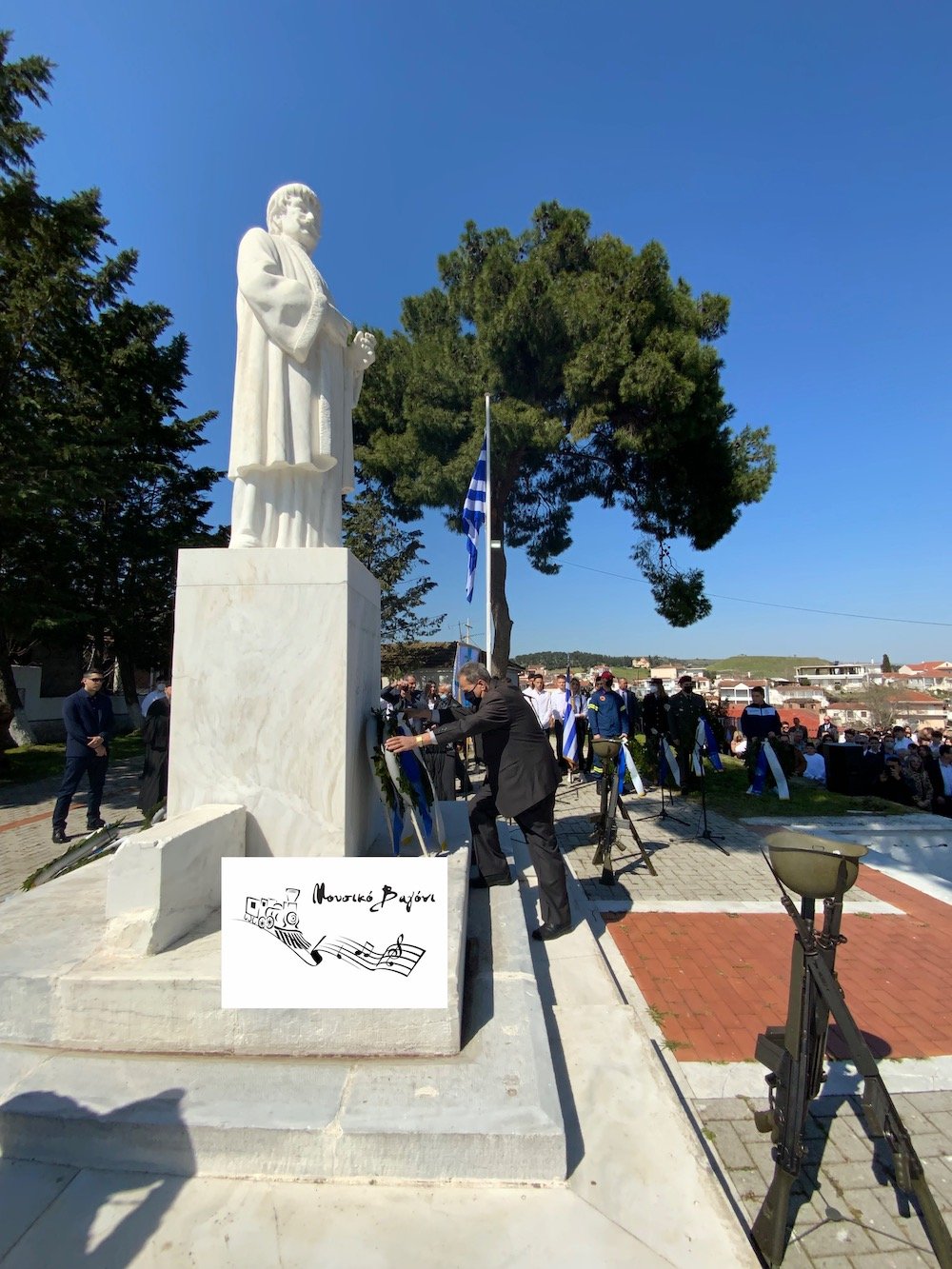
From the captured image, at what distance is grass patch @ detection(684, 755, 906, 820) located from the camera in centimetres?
869

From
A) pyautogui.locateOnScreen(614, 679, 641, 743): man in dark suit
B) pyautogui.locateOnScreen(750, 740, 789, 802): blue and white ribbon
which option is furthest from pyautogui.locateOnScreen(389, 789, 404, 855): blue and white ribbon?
pyautogui.locateOnScreen(614, 679, 641, 743): man in dark suit

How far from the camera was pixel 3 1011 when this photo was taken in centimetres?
224

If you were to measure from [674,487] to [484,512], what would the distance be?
5.40 m

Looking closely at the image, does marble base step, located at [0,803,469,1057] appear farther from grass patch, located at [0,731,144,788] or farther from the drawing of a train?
grass patch, located at [0,731,144,788]

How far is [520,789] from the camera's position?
370 cm

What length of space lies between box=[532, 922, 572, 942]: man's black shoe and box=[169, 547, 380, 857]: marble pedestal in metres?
1.31

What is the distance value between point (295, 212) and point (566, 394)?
11156 millimetres

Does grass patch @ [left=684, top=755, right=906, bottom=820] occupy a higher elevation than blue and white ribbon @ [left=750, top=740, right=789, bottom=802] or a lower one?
lower

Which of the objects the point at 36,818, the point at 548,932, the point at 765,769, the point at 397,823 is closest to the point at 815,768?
the point at 765,769

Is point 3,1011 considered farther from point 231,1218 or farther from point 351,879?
point 351,879

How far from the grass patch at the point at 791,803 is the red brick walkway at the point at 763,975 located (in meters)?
3.46

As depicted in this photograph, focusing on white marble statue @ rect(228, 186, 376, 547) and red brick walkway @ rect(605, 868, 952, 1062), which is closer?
red brick walkway @ rect(605, 868, 952, 1062)

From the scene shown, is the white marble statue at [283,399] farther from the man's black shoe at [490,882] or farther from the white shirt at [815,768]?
the white shirt at [815,768]

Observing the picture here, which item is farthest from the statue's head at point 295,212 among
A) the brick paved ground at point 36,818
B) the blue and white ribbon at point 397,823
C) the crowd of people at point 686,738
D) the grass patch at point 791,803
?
the grass patch at point 791,803
